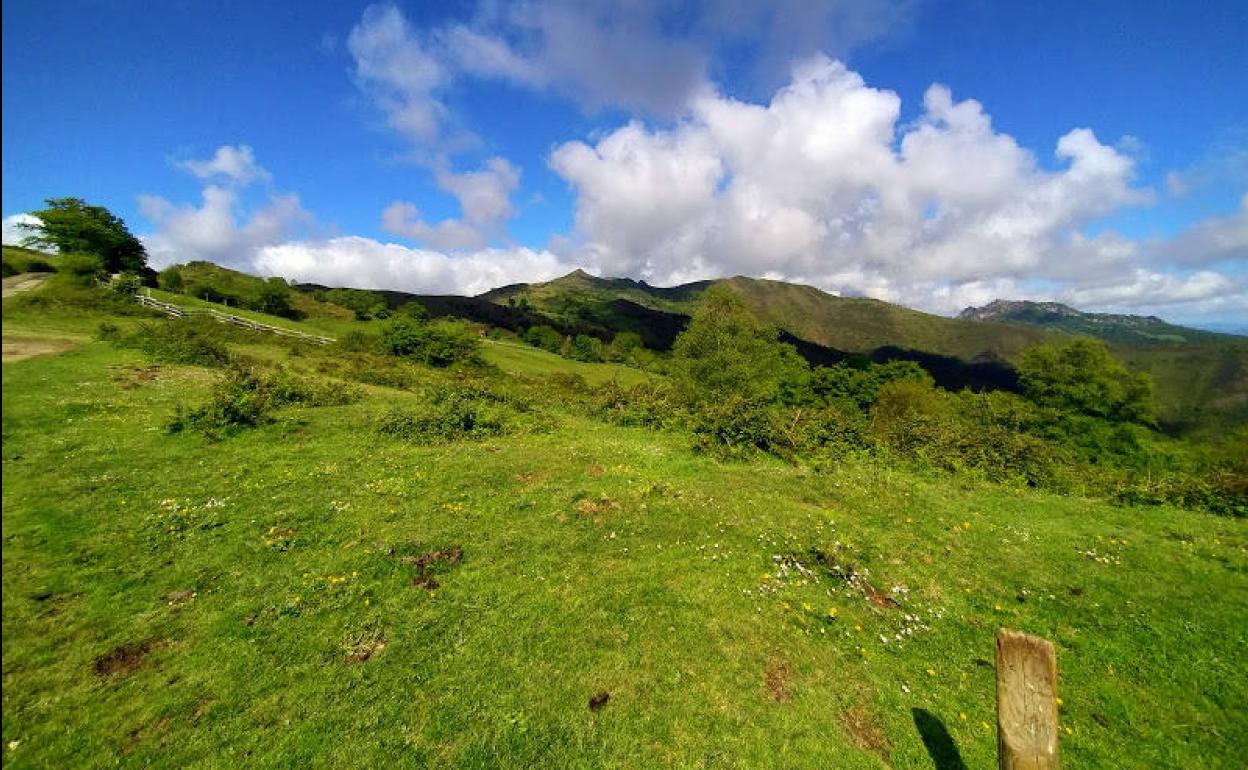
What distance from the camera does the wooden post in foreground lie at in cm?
568

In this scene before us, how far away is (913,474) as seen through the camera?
21.9 metres

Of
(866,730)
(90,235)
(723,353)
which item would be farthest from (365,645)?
(90,235)

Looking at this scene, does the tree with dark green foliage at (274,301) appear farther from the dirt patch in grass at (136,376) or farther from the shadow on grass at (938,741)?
the shadow on grass at (938,741)

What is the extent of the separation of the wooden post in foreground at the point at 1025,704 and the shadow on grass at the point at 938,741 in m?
3.04

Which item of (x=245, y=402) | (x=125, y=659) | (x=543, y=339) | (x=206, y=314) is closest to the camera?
(x=125, y=659)

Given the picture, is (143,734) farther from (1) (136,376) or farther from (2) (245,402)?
(1) (136,376)

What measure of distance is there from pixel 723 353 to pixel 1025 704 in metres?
41.2

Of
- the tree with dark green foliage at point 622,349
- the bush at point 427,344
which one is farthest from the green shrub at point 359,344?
the tree with dark green foliage at point 622,349

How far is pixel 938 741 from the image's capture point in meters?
8.56

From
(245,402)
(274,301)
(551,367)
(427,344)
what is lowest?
(551,367)

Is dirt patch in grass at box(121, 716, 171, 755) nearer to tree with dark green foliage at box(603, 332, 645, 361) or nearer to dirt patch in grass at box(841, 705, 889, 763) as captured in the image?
dirt patch in grass at box(841, 705, 889, 763)

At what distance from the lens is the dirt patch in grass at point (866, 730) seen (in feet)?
27.3

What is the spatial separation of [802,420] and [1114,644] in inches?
624

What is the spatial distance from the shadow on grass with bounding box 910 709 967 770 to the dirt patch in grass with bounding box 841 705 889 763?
2.30 feet
